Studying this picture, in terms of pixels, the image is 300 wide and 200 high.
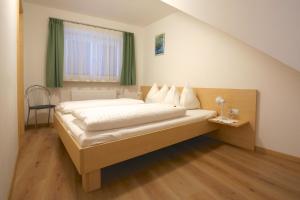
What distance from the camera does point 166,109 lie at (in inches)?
83.3

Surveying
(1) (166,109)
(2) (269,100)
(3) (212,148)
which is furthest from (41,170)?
(2) (269,100)

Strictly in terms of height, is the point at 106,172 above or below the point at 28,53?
below

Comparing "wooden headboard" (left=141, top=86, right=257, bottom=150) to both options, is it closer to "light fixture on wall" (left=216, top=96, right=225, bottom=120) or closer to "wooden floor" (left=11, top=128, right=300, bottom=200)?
"light fixture on wall" (left=216, top=96, right=225, bottom=120)

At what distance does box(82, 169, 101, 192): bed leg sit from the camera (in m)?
1.41

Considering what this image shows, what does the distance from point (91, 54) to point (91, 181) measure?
310 cm

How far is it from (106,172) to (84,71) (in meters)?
2.69

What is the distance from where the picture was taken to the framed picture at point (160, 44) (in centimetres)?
392

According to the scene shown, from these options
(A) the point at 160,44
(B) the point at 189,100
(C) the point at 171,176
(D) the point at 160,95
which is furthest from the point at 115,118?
(A) the point at 160,44

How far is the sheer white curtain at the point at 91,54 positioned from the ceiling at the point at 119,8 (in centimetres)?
35

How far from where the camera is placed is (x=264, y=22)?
161cm

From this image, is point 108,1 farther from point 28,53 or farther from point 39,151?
point 39,151

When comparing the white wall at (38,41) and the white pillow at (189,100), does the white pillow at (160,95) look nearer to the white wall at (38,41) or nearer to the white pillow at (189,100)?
the white pillow at (189,100)

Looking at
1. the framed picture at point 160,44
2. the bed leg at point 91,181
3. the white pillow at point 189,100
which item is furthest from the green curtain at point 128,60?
the bed leg at point 91,181

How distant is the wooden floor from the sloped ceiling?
1.09 meters
